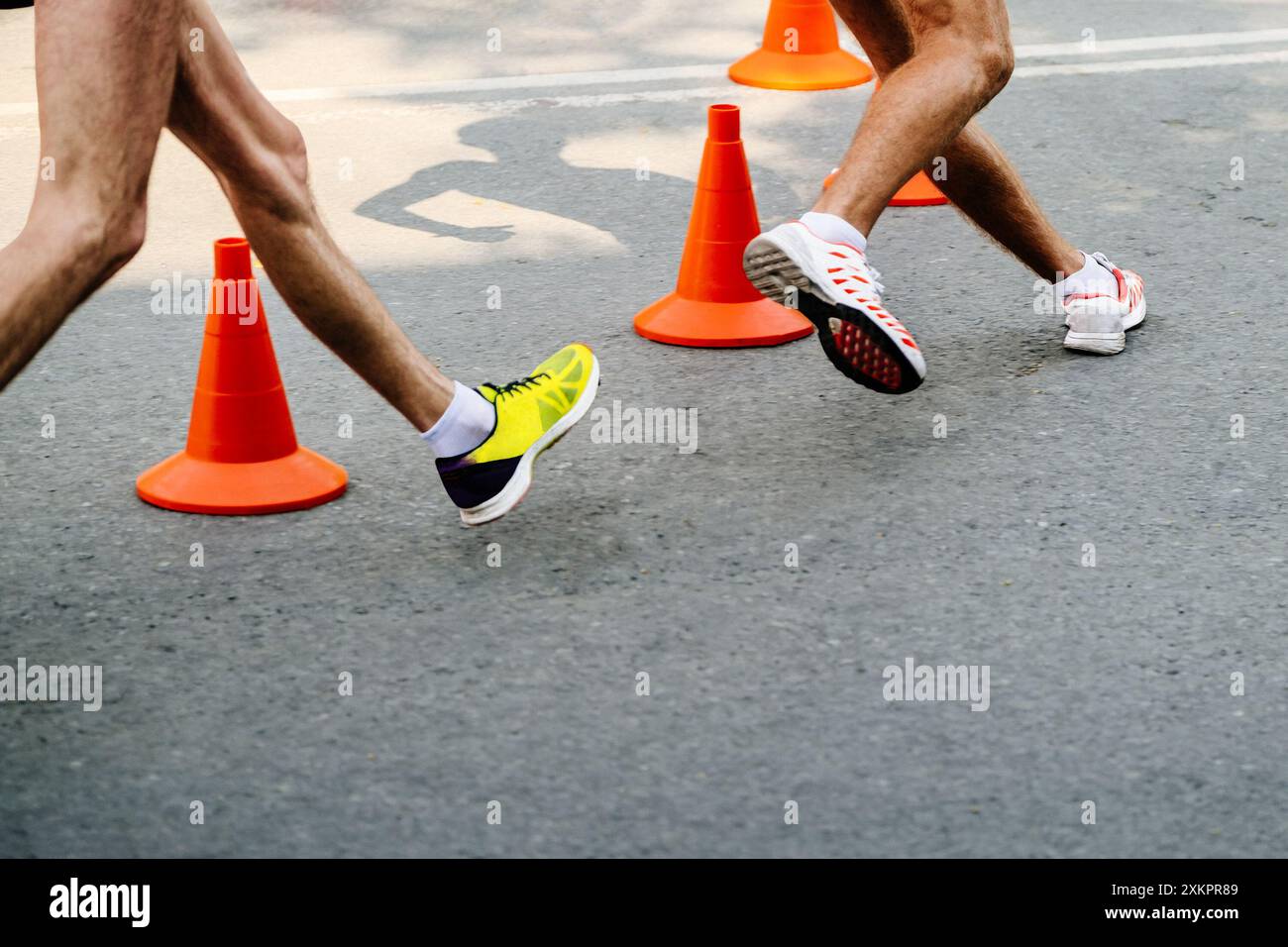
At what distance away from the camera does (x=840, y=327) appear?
3.88 meters

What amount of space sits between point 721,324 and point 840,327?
1.03 meters

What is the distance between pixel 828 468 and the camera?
4020 millimetres

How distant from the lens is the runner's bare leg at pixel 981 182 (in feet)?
14.0

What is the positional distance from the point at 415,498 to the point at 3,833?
142 cm

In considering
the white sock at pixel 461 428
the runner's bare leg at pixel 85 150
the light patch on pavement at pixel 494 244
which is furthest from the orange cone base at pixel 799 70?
the runner's bare leg at pixel 85 150

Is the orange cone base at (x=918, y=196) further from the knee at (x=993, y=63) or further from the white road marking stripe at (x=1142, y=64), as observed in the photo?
the knee at (x=993, y=63)

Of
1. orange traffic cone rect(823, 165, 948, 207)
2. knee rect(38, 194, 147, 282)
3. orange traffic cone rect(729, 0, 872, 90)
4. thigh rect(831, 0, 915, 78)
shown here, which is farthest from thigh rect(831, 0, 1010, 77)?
orange traffic cone rect(729, 0, 872, 90)

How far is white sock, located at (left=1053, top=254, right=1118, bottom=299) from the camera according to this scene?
4.72 meters

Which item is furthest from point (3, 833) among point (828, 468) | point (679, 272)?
point (679, 272)

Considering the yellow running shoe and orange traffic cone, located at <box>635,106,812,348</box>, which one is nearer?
the yellow running shoe

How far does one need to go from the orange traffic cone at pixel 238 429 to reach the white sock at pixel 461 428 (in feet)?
1.31

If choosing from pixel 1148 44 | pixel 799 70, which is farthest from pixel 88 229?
pixel 1148 44

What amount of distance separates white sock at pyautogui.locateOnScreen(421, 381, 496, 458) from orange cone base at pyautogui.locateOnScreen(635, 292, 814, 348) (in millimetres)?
1317

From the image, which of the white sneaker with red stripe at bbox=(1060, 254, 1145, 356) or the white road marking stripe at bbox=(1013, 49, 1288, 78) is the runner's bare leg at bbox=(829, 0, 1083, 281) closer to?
Result: the white sneaker with red stripe at bbox=(1060, 254, 1145, 356)
